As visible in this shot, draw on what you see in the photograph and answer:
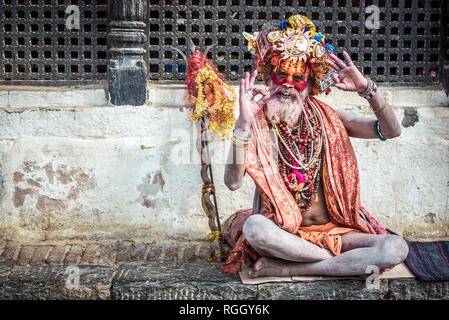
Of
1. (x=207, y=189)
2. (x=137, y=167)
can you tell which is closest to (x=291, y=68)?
(x=207, y=189)

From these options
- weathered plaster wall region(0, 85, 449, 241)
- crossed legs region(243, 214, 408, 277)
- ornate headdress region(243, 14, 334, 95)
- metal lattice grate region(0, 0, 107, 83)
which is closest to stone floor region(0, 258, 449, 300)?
crossed legs region(243, 214, 408, 277)

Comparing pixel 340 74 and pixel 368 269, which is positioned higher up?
pixel 340 74

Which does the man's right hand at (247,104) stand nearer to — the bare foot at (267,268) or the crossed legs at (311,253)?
the crossed legs at (311,253)

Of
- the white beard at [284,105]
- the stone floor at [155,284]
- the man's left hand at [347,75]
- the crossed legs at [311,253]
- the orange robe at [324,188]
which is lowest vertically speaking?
the stone floor at [155,284]

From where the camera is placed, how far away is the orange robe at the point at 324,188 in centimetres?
489

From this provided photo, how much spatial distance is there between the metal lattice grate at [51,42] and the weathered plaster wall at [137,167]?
221 mm

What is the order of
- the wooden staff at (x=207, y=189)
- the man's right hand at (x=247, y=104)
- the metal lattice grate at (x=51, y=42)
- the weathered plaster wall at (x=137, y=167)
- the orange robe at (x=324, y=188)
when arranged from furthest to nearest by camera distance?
1. the metal lattice grate at (x=51, y=42)
2. the weathered plaster wall at (x=137, y=167)
3. the wooden staff at (x=207, y=189)
4. the orange robe at (x=324, y=188)
5. the man's right hand at (x=247, y=104)

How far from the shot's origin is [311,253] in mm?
4867

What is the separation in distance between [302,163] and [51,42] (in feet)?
8.45

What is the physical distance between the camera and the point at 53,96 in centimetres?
627

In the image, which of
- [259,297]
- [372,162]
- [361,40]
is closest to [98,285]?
[259,297]

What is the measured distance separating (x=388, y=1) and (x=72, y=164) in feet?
9.49

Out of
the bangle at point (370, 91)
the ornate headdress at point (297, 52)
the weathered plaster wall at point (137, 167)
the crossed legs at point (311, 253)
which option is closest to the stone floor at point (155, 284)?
the crossed legs at point (311, 253)

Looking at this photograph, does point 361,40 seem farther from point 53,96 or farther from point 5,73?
point 5,73
